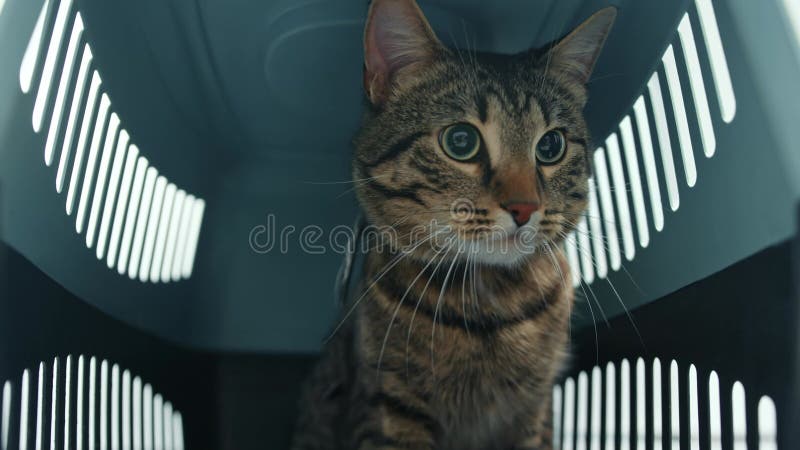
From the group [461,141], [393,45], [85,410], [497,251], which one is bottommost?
A: [85,410]

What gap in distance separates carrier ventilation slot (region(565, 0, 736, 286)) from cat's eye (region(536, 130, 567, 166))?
0.29 ft

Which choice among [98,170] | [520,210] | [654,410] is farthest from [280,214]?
[654,410]

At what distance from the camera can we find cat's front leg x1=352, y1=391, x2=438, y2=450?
973 millimetres

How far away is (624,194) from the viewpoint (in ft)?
4.02

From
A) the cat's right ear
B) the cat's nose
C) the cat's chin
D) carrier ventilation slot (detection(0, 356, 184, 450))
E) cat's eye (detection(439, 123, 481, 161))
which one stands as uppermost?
the cat's right ear

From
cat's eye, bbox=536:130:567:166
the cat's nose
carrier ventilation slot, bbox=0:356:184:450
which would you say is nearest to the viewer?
carrier ventilation slot, bbox=0:356:184:450

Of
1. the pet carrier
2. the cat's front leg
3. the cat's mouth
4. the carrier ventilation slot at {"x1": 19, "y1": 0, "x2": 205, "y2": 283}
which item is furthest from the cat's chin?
the carrier ventilation slot at {"x1": 19, "y1": 0, "x2": 205, "y2": 283}

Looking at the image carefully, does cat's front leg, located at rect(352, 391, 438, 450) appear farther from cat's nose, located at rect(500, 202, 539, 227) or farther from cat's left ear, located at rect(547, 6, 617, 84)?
cat's left ear, located at rect(547, 6, 617, 84)

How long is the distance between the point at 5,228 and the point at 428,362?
1.86ft

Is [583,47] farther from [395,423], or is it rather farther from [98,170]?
[98,170]

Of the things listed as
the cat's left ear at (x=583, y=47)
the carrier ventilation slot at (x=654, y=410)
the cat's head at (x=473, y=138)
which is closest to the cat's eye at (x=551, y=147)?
the cat's head at (x=473, y=138)

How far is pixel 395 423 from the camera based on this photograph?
979mm

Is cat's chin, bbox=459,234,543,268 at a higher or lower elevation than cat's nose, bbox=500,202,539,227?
lower

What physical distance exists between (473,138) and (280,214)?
61 centimetres
